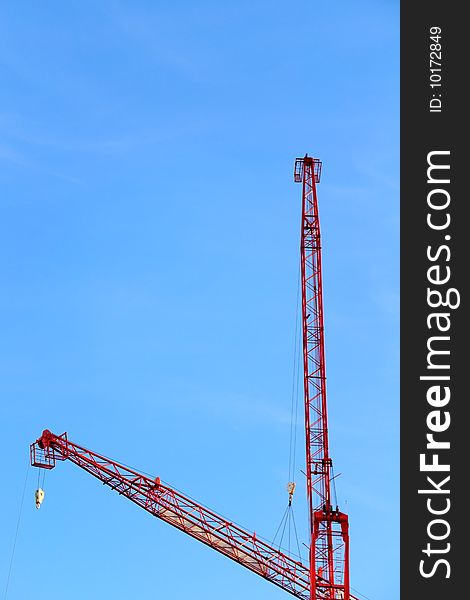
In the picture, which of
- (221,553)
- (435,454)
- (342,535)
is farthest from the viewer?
(221,553)

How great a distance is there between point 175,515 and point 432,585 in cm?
6402

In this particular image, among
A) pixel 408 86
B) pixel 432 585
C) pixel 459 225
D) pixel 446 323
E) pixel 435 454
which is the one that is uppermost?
pixel 408 86

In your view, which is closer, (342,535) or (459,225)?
(459,225)

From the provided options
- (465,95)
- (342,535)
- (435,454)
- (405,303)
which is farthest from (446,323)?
(342,535)

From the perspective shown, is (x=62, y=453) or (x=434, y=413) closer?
(x=434, y=413)

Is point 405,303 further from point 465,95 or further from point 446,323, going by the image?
point 465,95

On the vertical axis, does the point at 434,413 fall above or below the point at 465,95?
below

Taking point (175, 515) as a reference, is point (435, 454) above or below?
below

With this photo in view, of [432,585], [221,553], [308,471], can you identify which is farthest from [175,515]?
[432,585]

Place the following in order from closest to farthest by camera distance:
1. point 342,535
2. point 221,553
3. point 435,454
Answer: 1. point 435,454
2. point 342,535
3. point 221,553

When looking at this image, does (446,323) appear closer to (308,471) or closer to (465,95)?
(465,95)

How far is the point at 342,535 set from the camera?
127000 mm

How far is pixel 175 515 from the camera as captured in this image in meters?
141

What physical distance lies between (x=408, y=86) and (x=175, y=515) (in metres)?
71.4
